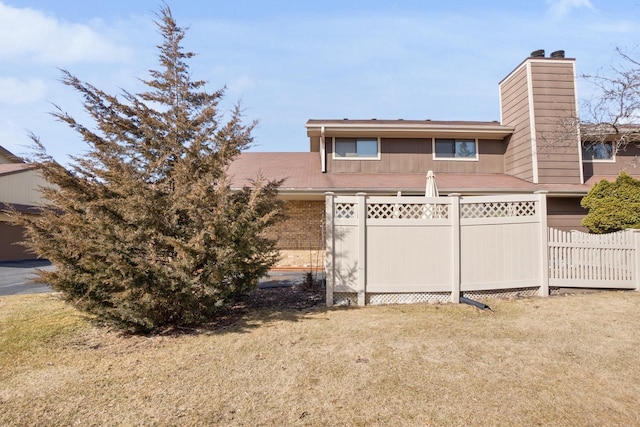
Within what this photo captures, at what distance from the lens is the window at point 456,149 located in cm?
1412

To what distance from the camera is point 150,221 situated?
4.77 metres

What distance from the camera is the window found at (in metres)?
14.1

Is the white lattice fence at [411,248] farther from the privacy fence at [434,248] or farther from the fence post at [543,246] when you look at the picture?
the fence post at [543,246]

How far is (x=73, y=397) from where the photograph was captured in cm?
323

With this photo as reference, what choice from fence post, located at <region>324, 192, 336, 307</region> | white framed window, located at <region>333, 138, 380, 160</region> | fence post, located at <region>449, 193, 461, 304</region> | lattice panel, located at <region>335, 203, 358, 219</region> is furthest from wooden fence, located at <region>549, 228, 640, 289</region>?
white framed window, located at <region>333, 138, 380, 160</region>

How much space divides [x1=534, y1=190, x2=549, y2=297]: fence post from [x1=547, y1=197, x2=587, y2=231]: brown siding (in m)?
6.89

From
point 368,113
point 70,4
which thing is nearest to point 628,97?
point 368,113

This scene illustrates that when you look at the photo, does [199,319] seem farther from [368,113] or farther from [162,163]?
[368,113]

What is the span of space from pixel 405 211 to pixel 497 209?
179 cm

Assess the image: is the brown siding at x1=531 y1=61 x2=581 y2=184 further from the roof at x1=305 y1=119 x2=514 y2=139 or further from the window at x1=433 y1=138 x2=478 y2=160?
the window at x1=433 y1=138 x2=478 y2=160

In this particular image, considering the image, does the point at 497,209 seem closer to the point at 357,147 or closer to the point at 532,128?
the point at 357,147

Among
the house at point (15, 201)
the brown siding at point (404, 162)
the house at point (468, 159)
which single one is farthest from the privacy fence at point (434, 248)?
the house at point (15, 201)

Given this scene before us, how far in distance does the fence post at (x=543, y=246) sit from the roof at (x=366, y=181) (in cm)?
480

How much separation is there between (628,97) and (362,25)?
669 cm
